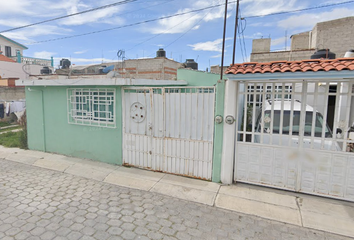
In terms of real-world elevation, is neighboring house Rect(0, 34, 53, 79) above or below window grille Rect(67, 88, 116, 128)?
above

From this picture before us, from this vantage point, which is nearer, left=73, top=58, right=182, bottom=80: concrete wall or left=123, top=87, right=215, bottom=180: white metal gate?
left=123, top=87, right=215, bottom=180: white metal gate

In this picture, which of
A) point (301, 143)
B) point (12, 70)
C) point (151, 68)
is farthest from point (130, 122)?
point (12, 70)

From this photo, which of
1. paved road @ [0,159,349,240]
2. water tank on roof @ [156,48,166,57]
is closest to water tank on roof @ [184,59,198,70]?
water tank on roof @ [156,48,166,57]

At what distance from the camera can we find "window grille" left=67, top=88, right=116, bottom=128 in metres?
6.02

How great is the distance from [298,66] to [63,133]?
6.75 meters

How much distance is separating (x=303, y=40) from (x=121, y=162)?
14928mm

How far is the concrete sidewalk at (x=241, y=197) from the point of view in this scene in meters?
3.63

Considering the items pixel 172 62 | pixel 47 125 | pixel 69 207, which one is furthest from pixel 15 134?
pixel 172 62

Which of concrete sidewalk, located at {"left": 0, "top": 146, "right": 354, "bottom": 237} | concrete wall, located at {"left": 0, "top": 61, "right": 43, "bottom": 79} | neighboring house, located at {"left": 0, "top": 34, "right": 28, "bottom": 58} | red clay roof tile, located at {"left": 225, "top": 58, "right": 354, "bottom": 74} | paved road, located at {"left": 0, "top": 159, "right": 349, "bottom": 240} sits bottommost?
paved road, located at {"left": 0, "top": 159, "right": 349, "bottom": 240}

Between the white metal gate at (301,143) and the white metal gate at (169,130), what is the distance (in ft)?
2.52

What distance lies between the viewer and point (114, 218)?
3.68 metres

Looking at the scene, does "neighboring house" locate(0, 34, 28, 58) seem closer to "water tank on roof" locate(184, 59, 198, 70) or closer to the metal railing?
"water tank on roof" locate(184, 59, 198, 70)

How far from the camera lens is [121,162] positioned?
607 cm

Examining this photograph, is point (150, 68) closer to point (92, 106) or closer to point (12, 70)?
point (92, 106)
